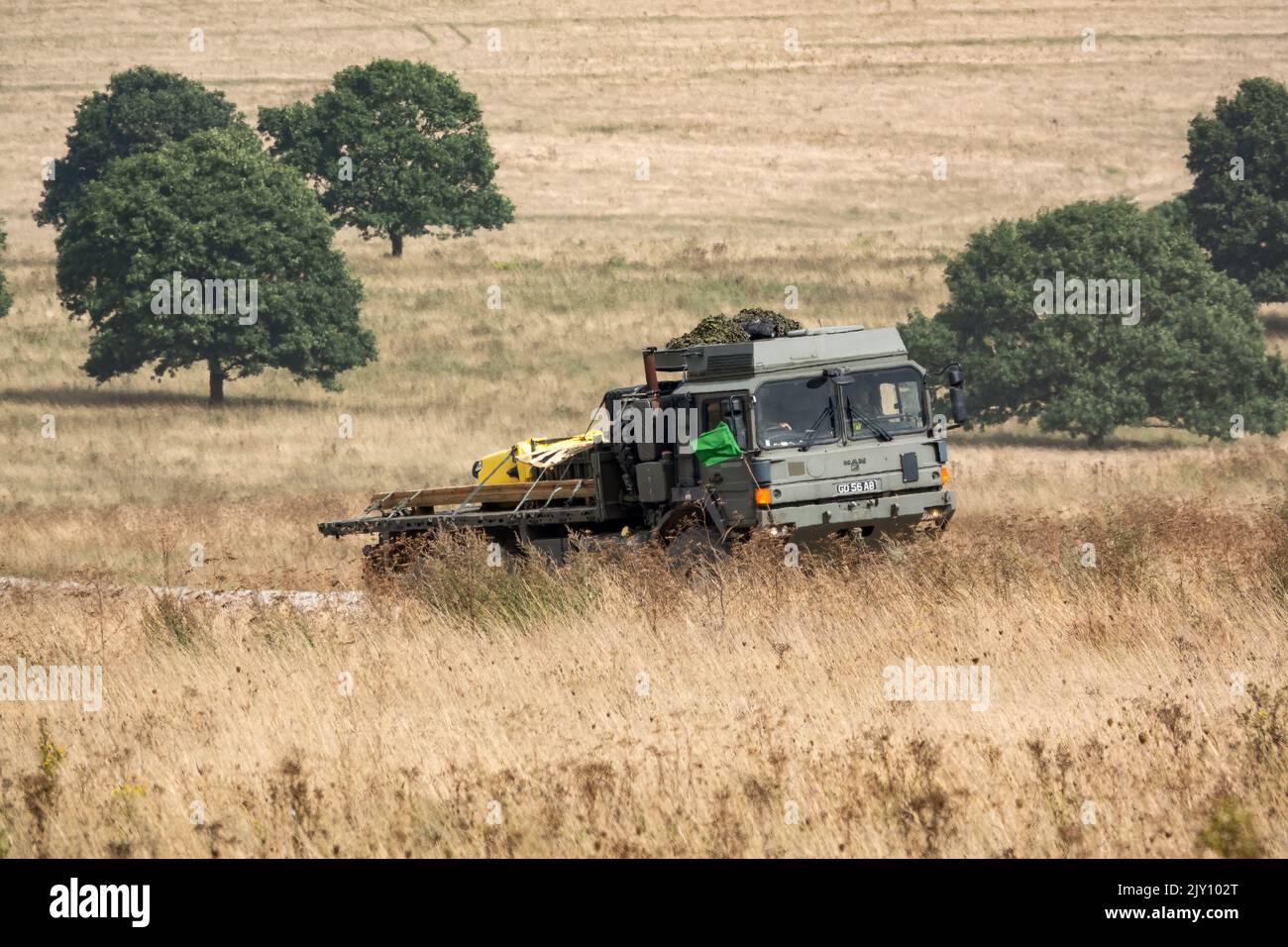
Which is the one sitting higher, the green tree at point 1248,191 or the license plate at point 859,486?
the green tree at point 1248,191

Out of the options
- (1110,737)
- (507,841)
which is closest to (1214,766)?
(1110,737)

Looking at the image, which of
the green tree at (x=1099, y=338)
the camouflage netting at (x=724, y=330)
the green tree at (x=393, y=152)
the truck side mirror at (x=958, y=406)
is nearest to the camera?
the truck side mirror at (x=958, y=406)

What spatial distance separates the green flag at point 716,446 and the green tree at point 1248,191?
44653 millimetres

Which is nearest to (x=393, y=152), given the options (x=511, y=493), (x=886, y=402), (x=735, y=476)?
(x=511, y=493)

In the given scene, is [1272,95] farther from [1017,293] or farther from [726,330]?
[726,330]

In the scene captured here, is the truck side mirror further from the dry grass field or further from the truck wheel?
the truck wheel

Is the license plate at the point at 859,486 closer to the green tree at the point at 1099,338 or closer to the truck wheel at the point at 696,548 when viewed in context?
the truck wheel at the point at 696,548

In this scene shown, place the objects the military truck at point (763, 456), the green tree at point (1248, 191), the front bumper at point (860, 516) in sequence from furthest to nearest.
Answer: the green tree at point (1248, 191), the military truck at point (763, 456), the front bumper at point (860, 516)

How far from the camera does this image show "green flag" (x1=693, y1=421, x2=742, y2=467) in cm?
1511

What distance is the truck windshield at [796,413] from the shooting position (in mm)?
15258

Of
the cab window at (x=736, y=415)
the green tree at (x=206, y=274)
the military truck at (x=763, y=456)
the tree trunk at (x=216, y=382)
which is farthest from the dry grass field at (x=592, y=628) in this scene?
the green tree at (x=206, y=274)

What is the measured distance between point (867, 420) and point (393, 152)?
5448 cm

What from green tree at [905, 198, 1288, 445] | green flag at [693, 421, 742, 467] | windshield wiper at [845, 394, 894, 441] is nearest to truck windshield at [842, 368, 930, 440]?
windshield wiper at [845, 394, 894, 441]

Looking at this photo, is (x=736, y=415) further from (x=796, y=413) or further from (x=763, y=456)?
(x=796, y=413)
